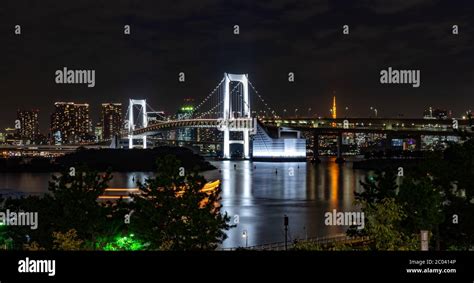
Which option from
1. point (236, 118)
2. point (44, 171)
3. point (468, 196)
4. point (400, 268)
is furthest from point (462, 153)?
point (236, 118)

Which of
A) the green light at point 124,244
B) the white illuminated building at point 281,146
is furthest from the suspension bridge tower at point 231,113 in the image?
the green light at point 124,244

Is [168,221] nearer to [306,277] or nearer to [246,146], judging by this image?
[306,277]

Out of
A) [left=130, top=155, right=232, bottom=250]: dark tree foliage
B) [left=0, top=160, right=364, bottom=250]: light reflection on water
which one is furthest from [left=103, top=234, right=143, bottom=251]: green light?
[left=0, top=160, right=364, bottom=250]: light reflection on water

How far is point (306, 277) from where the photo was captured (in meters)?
4.00

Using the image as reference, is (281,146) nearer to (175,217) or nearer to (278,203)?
(278,203)

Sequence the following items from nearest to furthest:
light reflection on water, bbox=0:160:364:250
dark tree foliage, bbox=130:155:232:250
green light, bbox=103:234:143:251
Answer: dark tree foliage, bbox=130:155:232:250, green light, bbox=103:234:143:251, light reflection on water, bbox=0:160:364:250

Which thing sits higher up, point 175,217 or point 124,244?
point 175,217

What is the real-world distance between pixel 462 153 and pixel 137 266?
199 inches

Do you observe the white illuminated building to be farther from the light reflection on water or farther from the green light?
the green light

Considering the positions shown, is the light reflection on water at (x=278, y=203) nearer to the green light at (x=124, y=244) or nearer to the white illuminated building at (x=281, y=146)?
the green light at (x=124, y=244)

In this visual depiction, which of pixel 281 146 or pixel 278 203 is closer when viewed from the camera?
pixel 278 203

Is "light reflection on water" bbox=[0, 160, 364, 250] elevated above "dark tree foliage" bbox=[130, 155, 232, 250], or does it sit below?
below

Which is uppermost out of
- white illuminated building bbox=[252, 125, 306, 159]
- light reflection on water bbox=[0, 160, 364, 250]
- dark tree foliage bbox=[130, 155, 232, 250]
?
white illuminated building bbox=[252, 125, 306, 159]

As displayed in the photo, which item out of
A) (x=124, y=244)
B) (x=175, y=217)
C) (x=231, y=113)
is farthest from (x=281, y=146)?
(x=175, y=217)
